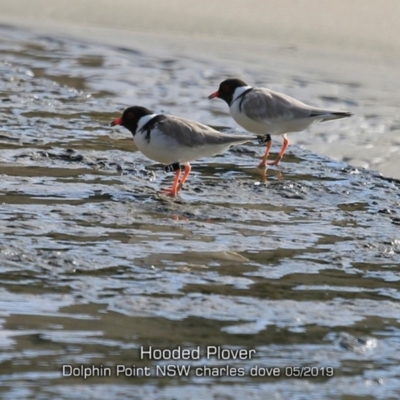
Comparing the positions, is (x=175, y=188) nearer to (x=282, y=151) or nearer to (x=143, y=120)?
(x=143, y=120)

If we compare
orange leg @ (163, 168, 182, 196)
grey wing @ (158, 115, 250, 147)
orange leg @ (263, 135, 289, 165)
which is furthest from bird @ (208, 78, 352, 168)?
orange leg @ (163, 168, 182, 196)

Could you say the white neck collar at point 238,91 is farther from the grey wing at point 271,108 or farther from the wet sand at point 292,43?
the wet sand at point 292,43

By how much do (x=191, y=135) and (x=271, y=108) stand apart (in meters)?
1.62

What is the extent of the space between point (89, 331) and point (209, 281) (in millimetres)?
1060

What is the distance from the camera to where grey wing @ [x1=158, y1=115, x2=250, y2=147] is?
27.2 feet

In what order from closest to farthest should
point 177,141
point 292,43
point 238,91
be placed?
point 177,141, point 238,91, point 292,43

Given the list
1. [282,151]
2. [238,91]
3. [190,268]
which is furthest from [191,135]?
[190,268]

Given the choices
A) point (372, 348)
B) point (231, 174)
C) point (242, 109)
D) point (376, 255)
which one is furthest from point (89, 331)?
point (242, 109)

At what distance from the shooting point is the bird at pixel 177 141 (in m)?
8.26

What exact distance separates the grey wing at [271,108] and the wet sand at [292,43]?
1.42ft

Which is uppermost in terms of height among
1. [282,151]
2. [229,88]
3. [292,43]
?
[292,43]

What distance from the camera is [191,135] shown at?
27.3ft

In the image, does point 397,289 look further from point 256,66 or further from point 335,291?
point 256,66

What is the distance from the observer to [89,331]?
484 centimetres
